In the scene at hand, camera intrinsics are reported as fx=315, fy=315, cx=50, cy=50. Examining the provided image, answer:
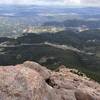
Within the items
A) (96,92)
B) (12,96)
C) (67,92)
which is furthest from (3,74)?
(96,92)

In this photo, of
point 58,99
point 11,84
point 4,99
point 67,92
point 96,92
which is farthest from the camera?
point 96,92

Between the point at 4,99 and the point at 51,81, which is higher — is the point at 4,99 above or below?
above

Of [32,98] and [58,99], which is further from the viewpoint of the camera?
[58,99]

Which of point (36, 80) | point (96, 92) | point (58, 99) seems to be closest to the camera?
point (36, 80)

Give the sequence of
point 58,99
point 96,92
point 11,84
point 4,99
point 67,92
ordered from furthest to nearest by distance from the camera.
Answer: point 96,92 < point 67,92 < point 58,99 < point 11,84 < point 4,99

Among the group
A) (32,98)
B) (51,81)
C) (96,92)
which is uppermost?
(32,98)

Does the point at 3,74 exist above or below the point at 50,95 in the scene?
above

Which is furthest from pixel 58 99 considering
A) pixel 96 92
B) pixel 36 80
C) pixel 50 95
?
pixel 96 92

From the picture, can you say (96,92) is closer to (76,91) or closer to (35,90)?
(76,91)

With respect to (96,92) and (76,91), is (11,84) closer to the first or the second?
(76,91)
